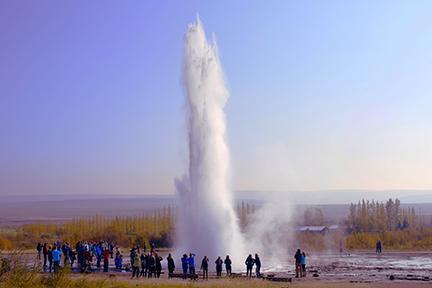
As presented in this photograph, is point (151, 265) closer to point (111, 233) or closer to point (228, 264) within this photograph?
point (228, 264)

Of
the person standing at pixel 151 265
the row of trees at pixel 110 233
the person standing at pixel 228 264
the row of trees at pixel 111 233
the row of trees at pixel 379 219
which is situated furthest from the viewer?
the row of trees at pixel 379 219

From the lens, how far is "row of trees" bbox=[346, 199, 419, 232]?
6682 cm

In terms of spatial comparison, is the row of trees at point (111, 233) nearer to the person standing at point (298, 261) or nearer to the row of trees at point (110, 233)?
the row of trees at point (110, 233)

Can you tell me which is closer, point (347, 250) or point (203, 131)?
point (203, 131)

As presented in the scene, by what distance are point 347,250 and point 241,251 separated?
17.2m

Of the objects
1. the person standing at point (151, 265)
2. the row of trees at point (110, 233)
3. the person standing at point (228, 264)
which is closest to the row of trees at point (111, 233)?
the row of trees at point (110, 233)

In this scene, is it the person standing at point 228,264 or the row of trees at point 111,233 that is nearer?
the person standing at point 228,264

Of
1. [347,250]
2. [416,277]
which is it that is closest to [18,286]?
[416,277]

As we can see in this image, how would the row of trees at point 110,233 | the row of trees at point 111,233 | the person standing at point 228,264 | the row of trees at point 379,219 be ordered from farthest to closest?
the row of trees at point 379,219 → the row of trees at point 110,233 → the row of trees at point 111,233 → the person standing at point 228,264

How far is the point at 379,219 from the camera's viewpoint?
6762cm

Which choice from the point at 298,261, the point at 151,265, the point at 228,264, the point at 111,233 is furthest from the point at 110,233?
the point at 298,261

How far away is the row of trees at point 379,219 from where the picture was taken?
2631 inches

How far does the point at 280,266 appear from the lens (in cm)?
3488

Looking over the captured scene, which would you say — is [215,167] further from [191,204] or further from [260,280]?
[260,280]
